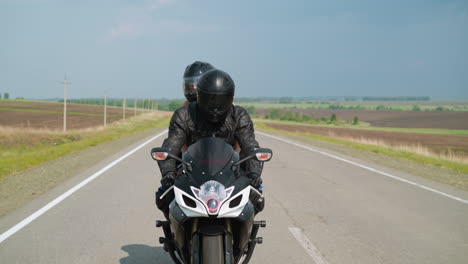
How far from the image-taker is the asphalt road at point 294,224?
218 inches

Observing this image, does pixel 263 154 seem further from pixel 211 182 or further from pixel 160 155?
pixel 160 155

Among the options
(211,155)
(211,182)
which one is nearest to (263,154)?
(211,155)

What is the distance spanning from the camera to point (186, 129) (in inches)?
172

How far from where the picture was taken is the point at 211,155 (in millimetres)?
3545

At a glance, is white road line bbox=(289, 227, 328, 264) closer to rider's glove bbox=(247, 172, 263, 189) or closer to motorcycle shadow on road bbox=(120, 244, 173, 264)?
motorcycle shadow on road bbox=(120, 244, 173, 264)

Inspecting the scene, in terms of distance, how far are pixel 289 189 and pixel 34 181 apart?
19.5ft

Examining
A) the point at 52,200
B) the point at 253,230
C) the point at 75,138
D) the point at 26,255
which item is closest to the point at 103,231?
the point at 26,255

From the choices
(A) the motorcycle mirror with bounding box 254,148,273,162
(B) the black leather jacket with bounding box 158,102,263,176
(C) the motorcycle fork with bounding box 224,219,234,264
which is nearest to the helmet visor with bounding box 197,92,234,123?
(B) the black leather jacket with bounding box 158,102,263,176

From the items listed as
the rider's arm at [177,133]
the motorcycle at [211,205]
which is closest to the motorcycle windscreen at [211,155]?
the motorcycle at [211,205]

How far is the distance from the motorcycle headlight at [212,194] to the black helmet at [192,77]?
291 cm

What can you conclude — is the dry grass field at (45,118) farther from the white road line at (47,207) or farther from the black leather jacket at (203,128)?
the black leather jacket at (203,128)

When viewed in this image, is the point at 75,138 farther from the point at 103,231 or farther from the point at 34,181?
the point at 103,231

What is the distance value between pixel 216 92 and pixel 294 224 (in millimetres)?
3807

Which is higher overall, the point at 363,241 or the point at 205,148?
the point at 205,148
